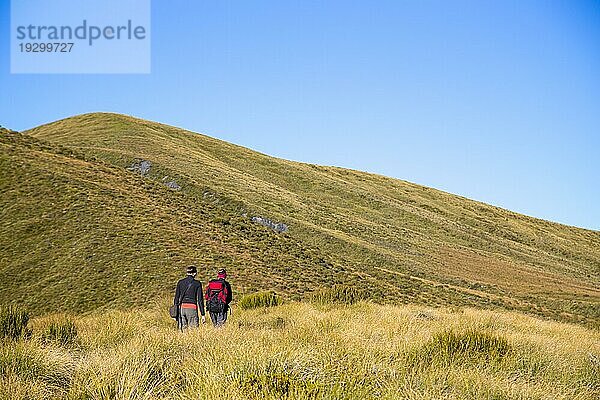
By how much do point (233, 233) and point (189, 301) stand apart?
24130 millimetres

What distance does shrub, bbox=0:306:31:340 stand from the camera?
984cm

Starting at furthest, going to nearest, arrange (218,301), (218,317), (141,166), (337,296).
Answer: (141,166), (337,296), (218,317), (218,301)

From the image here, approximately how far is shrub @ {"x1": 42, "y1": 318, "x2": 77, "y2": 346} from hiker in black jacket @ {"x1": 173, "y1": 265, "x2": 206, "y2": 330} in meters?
2.15

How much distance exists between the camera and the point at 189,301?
11.3m

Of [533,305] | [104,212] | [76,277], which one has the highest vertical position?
[104,212]

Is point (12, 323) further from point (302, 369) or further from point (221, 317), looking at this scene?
point (302, 369)

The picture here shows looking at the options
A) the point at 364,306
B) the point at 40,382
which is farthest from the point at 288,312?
the point at 40,382

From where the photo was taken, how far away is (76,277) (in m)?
24.5

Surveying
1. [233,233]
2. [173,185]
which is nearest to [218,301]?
[233,233]

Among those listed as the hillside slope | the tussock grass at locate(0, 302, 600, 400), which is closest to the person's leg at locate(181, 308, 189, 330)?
the tussock grass at locate(0, 302, 600, 400)

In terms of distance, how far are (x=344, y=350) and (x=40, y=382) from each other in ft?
11.7

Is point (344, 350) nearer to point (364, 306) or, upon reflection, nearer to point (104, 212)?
A: point (364, 306)

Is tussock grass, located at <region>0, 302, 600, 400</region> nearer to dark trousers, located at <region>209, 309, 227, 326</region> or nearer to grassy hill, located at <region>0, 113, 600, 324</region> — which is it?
dark trousers, located at <region>209, 309, 227, 326</region>

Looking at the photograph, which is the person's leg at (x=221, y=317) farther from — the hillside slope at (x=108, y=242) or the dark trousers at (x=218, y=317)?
the hillside slope at (x=108, y=242)
